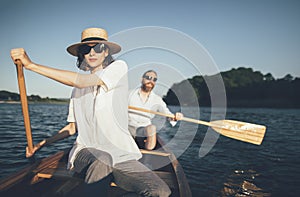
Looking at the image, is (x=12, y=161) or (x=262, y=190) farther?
(x=12, y=161)

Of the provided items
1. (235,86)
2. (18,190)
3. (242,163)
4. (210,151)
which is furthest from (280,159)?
(235,86)

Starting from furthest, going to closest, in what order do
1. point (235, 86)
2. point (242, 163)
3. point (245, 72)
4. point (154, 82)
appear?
point (245, 72) → point (235, 86) → point (242, 163) → point (154, 82)

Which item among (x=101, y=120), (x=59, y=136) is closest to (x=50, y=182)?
(x=59, y=136)

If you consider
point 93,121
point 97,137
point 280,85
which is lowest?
point 97,137

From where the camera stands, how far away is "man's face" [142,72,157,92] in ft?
15.9

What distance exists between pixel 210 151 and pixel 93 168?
6534 mm

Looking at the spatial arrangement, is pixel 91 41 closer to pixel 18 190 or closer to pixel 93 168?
pixel 93 168

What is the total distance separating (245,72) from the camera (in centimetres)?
6125

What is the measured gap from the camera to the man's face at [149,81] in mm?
4836

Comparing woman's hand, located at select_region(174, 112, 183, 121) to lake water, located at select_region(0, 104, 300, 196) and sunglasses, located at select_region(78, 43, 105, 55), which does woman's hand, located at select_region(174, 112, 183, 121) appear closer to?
lake water, located at select_region(0, 104, 300, 196)

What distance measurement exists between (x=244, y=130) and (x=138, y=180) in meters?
3.83

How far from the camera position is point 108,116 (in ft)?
6.09

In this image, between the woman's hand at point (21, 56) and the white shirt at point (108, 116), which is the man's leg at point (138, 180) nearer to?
the white shirt at point (108, 116)

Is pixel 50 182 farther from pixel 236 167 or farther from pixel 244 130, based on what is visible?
pixel 236 167
